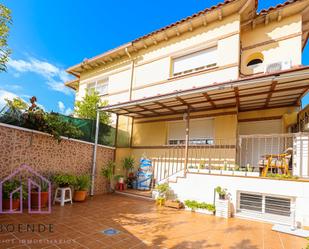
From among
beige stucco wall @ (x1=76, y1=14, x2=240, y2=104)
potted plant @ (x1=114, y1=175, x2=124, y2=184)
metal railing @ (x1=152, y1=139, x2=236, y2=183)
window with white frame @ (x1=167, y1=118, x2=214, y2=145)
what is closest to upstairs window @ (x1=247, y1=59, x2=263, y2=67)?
beige stucco wall @ (x1=76, y1=14, x2=240, y2=104)

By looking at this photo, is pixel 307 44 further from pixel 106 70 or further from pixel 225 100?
pixel 106 70

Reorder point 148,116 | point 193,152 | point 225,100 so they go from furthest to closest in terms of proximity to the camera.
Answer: point 148,116 < point 193,152 < point 225,100

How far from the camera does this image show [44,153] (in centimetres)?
→ 668

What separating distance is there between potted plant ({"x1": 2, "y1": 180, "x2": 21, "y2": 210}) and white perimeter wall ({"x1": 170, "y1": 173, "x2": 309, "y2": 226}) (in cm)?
500

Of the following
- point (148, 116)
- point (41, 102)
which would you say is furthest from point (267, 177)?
point (41, 102)

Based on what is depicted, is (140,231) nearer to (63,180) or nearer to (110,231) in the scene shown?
(110,231)

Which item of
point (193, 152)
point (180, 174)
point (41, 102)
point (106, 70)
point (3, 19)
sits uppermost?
point (106, 70)

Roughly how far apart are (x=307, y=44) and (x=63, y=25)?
584 inches

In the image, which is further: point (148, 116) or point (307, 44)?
point (148, 116)

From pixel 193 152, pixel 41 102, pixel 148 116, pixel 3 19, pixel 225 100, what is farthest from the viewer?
pixel 148 116

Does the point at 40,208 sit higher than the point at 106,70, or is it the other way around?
the point at 106,70

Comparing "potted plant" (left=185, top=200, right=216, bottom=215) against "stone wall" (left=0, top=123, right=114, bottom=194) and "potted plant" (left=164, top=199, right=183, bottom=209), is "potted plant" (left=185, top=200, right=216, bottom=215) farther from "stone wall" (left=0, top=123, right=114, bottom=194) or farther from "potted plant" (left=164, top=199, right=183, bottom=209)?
"stone wall" (left=0, top=123, right=114, bottom=194)

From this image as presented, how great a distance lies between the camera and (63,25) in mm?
13656

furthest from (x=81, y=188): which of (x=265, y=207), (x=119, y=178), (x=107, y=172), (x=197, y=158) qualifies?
(x=265, y=207)
